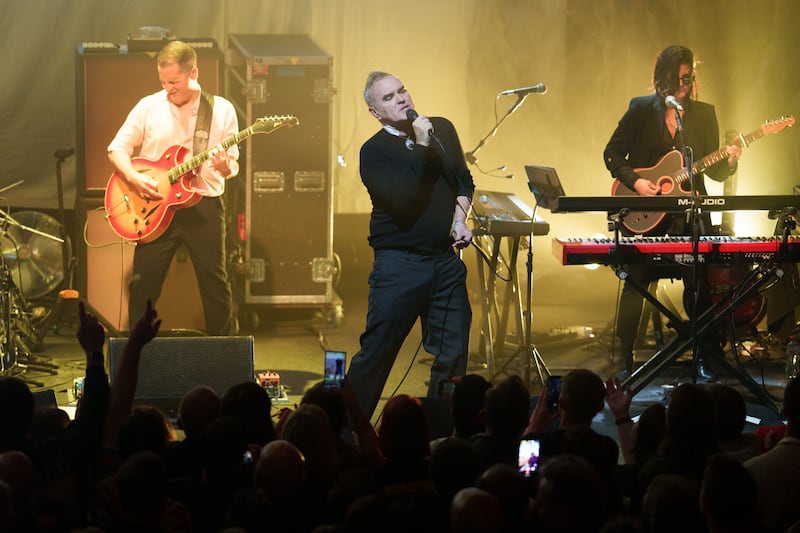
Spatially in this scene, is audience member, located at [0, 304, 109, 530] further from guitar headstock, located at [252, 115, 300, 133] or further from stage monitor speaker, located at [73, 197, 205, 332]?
stage monitor speaker, located at [73, 197, 205, 332]

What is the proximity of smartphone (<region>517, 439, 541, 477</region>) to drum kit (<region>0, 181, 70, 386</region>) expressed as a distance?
5.53m

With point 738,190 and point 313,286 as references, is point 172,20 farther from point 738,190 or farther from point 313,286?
point 738,190

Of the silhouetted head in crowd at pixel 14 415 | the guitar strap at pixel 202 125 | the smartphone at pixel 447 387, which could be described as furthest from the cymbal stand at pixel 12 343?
the silhouetted head in crowd at pixel 14 415

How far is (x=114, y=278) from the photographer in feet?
31.6

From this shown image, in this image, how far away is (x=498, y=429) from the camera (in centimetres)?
429

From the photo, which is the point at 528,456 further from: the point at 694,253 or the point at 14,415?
the point at 694,253

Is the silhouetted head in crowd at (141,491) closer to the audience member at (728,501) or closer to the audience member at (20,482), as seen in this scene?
the audience member at (20,482)

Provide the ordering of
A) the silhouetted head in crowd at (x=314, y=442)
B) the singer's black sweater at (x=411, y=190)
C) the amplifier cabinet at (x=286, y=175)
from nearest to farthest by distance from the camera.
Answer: the silhouetted head in crowd at (x=314, y=442)
the singer's black sweater at (x=411, y=190)
the amplifier cabinet at (x=286, y=175)

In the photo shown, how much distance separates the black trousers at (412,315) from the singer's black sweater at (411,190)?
91mm

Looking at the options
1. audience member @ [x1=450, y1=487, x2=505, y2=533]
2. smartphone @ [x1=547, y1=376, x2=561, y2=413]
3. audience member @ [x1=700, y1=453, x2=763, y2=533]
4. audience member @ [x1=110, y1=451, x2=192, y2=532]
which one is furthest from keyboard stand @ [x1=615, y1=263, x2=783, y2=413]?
audience member @ [x1=110, y1=451, x2=192, y2=532]

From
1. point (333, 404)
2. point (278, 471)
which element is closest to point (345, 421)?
point (333, 404)

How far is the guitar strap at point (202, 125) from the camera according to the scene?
8945mm

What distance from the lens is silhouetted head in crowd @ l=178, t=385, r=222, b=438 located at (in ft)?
14.6

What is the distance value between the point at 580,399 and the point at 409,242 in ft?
5.93
